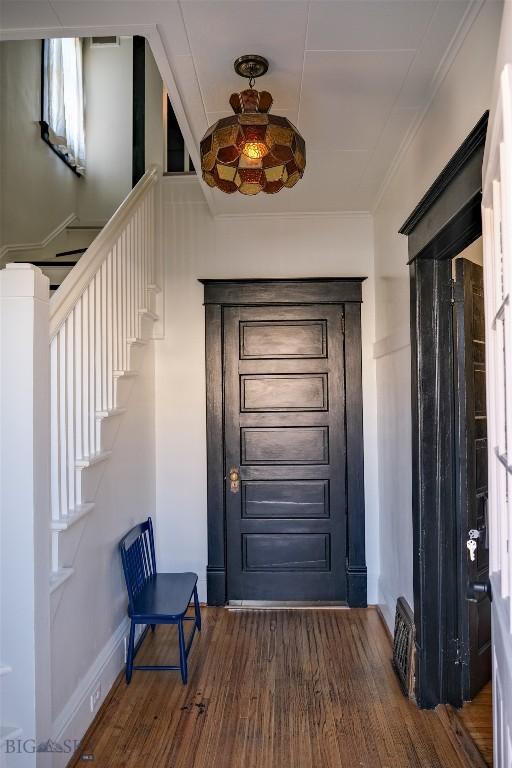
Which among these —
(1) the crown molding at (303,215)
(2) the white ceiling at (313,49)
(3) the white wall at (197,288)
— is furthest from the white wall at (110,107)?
(2) the white ceiling at (313,49)

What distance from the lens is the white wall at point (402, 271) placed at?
1.86 meters

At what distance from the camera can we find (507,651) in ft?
4.07

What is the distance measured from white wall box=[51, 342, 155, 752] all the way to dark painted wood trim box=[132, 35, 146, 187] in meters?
2.04

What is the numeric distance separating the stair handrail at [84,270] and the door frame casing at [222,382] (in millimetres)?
1009

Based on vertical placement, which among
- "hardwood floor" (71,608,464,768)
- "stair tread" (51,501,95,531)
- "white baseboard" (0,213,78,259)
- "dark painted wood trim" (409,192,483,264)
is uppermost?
"white baseboard" (0,213,78,259)

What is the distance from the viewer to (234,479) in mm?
3969

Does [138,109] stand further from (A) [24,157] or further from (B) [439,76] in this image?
(B) [439,76]

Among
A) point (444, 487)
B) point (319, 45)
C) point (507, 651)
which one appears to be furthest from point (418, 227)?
point (507, 651)

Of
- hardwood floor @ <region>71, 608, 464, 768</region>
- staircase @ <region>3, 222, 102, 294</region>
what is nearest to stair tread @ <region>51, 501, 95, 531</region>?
hardwood floor @ <region>71, 608, 464, 768</region>

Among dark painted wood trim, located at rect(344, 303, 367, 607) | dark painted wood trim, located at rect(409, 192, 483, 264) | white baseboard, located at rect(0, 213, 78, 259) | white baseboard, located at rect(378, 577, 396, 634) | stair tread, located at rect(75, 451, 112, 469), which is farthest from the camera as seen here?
dark painted wood trim, located at rect(344, 303, 367, 607)

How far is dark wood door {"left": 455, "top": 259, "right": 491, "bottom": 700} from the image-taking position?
2.57 metres

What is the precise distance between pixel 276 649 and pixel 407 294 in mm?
2303

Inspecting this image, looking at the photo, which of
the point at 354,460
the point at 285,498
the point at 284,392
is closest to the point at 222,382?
the point at 284,392

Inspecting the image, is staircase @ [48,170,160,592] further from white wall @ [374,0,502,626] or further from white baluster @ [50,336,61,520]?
white wall @ [374,0,502,626]
